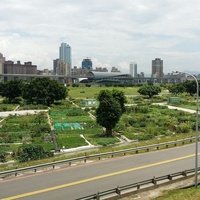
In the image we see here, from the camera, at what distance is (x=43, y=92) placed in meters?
92.2

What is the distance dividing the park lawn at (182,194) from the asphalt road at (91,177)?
3192 millimetres

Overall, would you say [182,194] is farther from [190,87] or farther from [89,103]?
[190,87]

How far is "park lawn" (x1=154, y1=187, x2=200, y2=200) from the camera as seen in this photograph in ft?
70.0

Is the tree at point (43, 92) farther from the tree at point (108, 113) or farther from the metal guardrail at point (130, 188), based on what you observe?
the metal guardrail at point (130, 188)

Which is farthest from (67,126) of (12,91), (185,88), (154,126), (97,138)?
(185,88)

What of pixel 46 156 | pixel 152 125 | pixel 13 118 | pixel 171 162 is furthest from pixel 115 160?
pixel 13 118

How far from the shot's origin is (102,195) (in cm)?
2034

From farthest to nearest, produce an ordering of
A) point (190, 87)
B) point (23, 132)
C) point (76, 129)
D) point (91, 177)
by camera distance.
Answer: point (190, 87) → point (76, 129) → point (23, 132) → point (91, 177)

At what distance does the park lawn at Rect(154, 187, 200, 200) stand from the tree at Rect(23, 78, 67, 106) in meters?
71.4

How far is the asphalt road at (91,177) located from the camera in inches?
867

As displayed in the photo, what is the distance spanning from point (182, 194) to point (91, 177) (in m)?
6.23

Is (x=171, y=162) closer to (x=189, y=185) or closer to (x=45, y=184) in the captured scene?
(x=189, y=185)

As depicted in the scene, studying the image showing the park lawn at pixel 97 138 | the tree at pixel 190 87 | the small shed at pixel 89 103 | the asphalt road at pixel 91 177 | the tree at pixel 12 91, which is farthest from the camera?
the tree at pixel 190 87

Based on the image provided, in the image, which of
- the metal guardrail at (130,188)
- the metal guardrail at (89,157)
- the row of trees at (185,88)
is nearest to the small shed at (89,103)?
the row of trees at (185,88)
